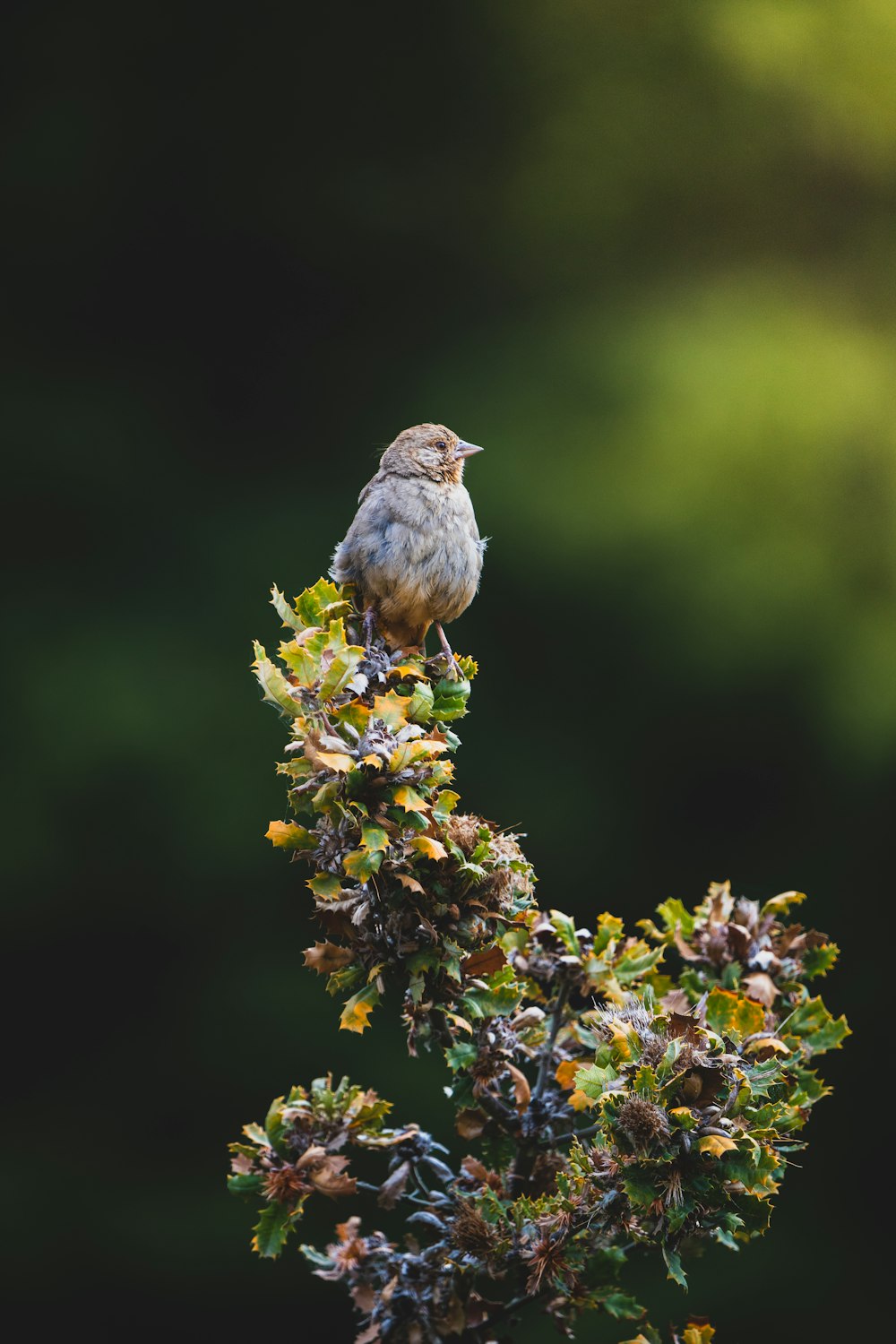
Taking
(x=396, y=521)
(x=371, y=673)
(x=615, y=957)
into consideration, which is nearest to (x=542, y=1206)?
(x=615, y=957)

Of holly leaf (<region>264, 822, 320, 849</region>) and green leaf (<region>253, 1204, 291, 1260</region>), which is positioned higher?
holly leaf (<region>264, 822, 320, 849</region>)

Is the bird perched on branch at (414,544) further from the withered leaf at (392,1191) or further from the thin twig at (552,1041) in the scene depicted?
the withered leaf at (392,1191)

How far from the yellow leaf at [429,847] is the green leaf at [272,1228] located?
0.54 metres

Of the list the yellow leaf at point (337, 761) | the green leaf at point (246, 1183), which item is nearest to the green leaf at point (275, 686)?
the yellow leaf at point (337, 761)

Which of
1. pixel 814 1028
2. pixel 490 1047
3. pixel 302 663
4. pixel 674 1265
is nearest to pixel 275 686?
pixel 302 663

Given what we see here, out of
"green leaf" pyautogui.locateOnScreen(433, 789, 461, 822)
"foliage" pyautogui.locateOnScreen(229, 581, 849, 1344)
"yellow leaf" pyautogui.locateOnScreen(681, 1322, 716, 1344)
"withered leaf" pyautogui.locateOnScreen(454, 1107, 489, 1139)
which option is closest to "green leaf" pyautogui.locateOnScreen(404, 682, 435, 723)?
"foliage" pyautogui.locateOnScreen(229, 581, 849, 1344)

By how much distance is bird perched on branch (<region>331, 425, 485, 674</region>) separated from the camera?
7.38 feet

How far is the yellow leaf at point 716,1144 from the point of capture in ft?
4.54

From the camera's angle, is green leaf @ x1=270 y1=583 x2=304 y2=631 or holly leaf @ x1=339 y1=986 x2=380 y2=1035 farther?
green leaf @ x1=270 y1=583 x2=304 y2=631

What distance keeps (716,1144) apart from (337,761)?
593mm

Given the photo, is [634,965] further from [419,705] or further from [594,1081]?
[419,705]

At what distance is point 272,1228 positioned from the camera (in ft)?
5.41

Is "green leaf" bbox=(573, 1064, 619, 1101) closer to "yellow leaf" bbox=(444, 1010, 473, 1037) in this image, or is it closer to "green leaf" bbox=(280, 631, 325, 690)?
"yellow leaf" bbox=(444, 1010, 473, 1037)

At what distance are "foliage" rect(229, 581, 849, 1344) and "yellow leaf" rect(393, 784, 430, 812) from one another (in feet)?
0.05
